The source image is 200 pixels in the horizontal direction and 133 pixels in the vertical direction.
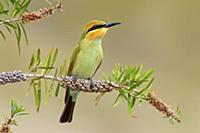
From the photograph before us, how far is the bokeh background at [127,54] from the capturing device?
4.97 feet

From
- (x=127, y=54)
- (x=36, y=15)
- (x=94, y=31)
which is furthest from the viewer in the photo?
(x=127, y=54)

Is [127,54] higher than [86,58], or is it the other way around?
[127,54]

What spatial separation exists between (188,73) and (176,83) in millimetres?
54

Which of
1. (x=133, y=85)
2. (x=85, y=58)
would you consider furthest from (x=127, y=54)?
(x=133, y=85)

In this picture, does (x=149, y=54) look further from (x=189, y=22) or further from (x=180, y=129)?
(x=180, y=129)

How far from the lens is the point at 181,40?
1.69 metres

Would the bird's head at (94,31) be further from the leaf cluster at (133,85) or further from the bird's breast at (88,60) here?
the leaf cluster at (133,85)

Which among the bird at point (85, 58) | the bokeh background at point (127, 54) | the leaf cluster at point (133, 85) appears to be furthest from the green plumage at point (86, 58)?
the bokeh background at point (127, 54)

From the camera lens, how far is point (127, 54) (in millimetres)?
1636

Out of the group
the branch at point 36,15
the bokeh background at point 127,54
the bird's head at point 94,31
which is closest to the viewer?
the branch at point 36,15

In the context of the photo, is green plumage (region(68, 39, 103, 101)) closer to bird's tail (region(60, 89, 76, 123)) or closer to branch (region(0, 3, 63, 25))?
bird's tail (region(60, 89, 76, 123))

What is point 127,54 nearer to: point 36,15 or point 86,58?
point 86,58

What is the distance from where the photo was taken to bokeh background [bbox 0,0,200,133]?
1.51 meters

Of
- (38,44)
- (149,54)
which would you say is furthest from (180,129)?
(38,44)
